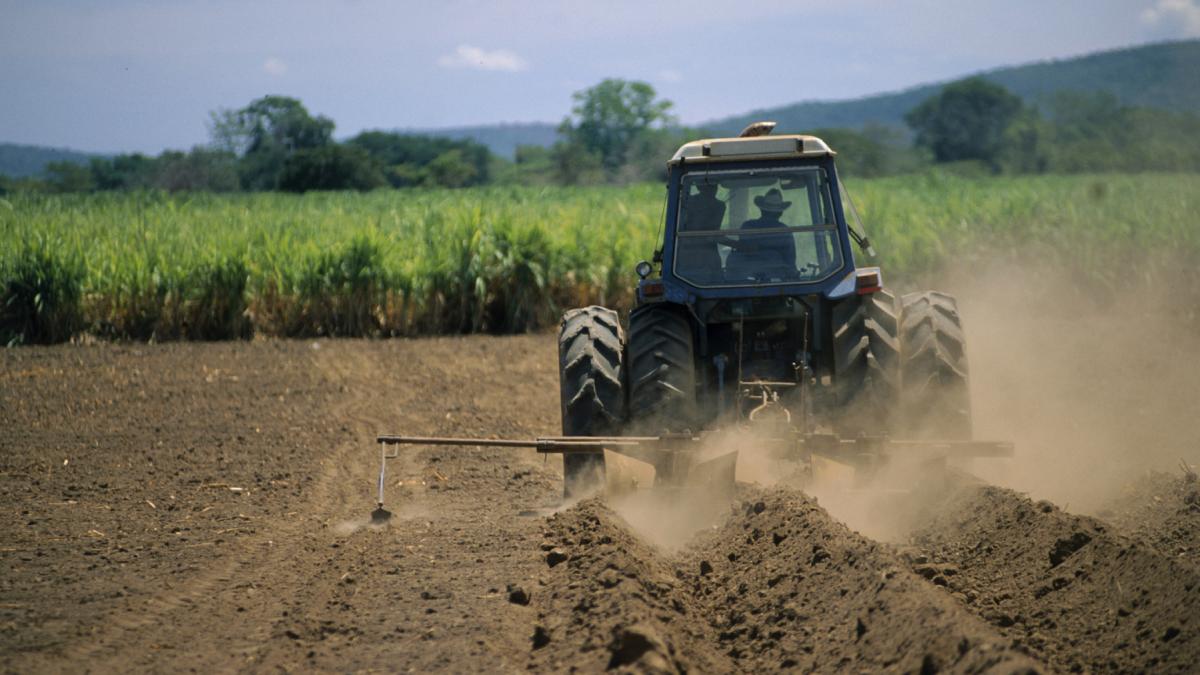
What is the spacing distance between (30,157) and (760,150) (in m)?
42.4

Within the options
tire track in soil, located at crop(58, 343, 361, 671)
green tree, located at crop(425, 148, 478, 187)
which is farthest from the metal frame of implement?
green tree, located at crop(425, 148, 478, 187)

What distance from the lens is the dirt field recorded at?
4.35m

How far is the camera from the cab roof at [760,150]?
712 centimetres

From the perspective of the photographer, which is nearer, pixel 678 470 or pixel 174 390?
pixel 678 470

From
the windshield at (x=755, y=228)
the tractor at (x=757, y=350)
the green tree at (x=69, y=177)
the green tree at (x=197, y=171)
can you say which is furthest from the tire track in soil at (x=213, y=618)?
the green tree at (x=69, y=177)

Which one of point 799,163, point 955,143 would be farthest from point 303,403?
point 955,143

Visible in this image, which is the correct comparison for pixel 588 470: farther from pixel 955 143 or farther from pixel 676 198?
pixel 955 143

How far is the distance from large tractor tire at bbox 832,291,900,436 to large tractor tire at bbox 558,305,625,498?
1.32 meters

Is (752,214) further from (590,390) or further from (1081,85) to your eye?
(1081,85)

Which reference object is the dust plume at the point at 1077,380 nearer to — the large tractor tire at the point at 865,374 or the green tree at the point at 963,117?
the large tractor tire at the point at 865,374

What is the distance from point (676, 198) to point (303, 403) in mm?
5494

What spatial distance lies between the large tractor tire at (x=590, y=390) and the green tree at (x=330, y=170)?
23.1 m

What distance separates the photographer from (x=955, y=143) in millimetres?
90188

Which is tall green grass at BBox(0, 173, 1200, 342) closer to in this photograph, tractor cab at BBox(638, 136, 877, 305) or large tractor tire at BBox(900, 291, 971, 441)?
tractor cab at BBox(638, 136, 877, 305)
